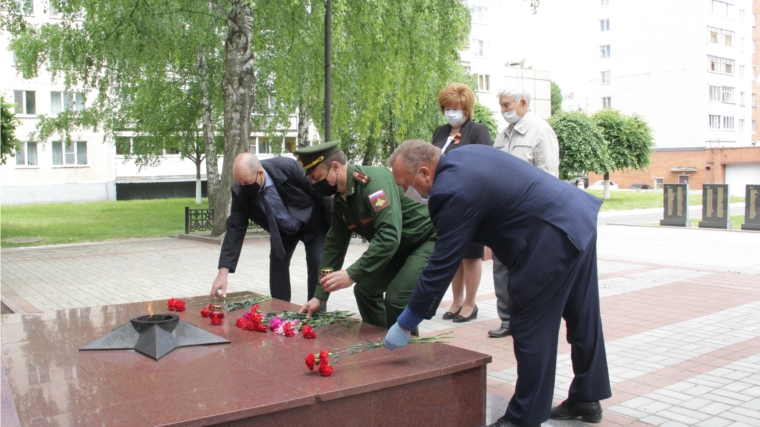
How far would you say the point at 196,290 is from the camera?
345 inches

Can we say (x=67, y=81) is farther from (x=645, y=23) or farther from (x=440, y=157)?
(x=645, y=23)

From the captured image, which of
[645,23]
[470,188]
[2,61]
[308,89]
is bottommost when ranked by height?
[470,188]

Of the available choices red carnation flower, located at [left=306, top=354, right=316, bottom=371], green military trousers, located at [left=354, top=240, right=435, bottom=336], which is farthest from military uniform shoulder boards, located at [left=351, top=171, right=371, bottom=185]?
red carnation flower, located at [left=306, top=354, right=316, bottom=371]

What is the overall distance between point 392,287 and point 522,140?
2.01 meters

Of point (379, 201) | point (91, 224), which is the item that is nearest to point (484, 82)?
point (91, 224)

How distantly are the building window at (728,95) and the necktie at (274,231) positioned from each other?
2190 inches

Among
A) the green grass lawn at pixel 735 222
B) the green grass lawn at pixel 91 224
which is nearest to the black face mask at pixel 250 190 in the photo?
Result: the green grass lawn at pixel 91 224

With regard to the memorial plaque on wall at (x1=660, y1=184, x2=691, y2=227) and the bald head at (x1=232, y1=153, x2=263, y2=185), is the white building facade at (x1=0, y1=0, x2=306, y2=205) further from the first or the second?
the bald head at (x1=232, y1=153, x2=263, y2=185)

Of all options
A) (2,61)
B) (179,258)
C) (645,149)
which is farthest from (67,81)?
(645,149)

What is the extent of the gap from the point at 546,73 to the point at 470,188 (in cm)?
5797

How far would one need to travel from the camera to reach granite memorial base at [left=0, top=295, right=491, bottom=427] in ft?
9.30

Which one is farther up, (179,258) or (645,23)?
(645,23)

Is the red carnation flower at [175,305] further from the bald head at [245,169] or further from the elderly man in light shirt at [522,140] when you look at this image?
the elderly man in light shirt at [522,140]

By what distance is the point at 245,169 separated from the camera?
195 inches
